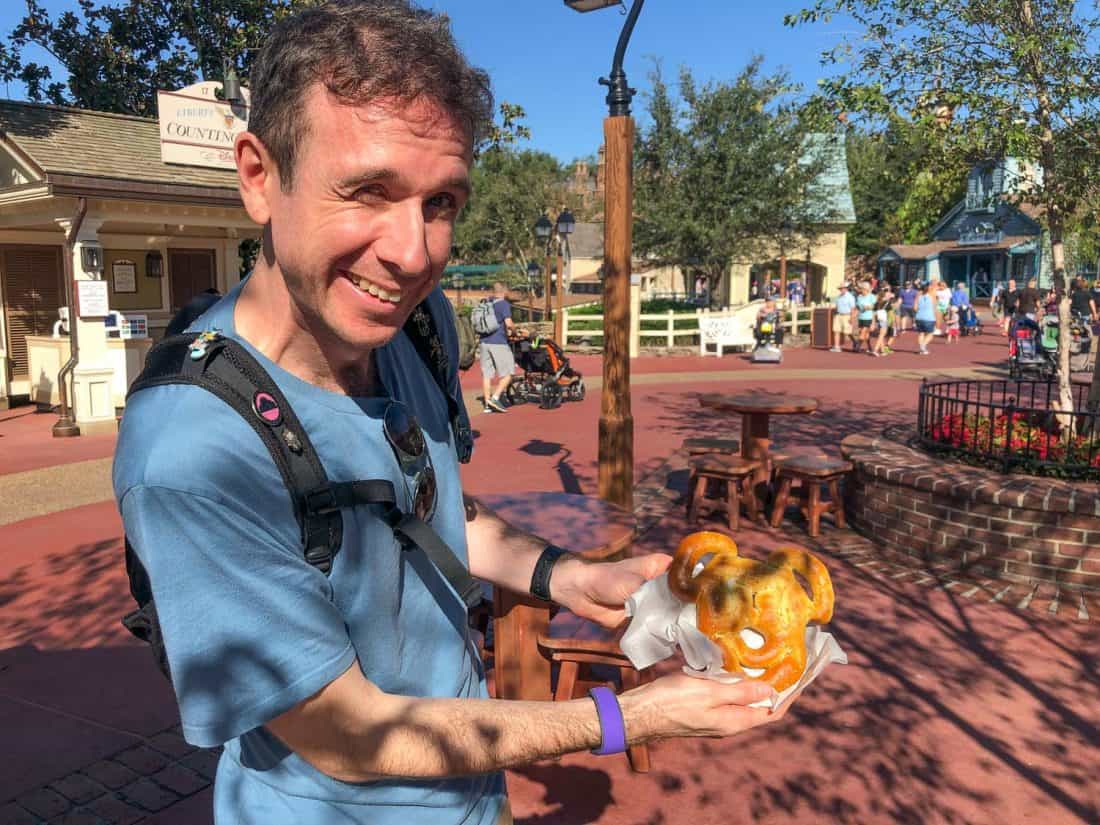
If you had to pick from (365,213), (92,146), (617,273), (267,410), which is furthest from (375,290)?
(92,146)

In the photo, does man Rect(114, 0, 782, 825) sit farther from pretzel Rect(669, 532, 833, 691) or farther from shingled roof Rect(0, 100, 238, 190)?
shingled roof Rect(0, 100, 238, 190)

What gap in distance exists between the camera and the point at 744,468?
6.95m

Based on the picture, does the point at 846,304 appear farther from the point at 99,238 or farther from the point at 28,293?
the point at 28,293

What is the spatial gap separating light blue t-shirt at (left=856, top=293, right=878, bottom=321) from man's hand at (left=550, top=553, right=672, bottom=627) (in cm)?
2069

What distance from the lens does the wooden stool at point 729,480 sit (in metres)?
6.97

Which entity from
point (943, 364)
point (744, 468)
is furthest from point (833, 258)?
point (744, 468)

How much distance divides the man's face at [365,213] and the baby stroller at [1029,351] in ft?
56.7

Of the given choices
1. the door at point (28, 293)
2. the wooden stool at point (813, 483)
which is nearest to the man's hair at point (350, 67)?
the wooden stool at point (813, 483)

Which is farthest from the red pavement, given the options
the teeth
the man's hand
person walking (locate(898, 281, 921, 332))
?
person walking (locate(898, 281, 921, 332))

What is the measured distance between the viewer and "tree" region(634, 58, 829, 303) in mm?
25172

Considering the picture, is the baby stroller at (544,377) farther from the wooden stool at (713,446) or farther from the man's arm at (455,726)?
the man's arm at (455,726)

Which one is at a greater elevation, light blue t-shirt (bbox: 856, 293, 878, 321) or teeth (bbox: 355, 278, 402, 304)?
light blue t-shirt (bbox: 856, 293, 878, 321)

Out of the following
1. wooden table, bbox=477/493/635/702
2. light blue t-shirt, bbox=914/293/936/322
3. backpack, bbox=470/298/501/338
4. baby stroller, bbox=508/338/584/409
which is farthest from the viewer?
light blue t-shirt, bbox=914/293/936/322

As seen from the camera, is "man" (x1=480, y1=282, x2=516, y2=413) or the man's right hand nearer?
the man's right hand
